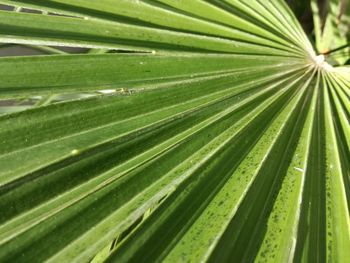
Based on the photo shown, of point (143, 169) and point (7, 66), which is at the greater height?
point (7, 66)

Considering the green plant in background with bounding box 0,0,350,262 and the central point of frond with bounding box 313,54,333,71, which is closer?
the green plant in background with bounding box 0,0,350,262

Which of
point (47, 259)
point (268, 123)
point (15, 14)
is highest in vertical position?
point (15, 14)

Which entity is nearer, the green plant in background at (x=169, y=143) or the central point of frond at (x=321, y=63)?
the green plant in background at (x=169, y=143)

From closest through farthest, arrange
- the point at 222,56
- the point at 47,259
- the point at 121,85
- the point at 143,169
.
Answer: the point at 47,259 → the point at 143,169 → the point at 121,85 → the point at 222,56

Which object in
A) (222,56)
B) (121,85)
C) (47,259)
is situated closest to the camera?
(47,259)

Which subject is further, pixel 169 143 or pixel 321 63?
pixel 321 63

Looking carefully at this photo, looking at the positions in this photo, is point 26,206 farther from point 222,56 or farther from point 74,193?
point 222,56

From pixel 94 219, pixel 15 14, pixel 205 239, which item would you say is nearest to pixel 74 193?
pixel 94 219

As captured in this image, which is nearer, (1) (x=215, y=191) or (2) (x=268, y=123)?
(1) (x=215, y=191)
